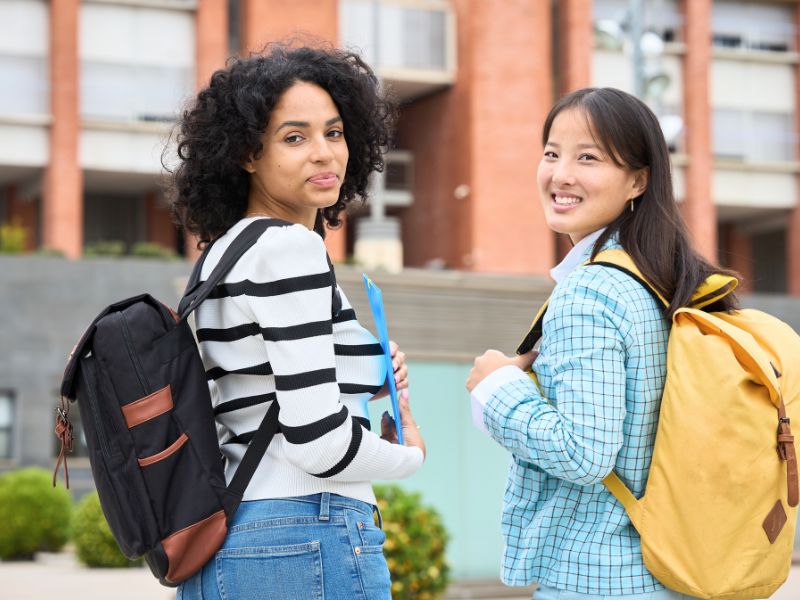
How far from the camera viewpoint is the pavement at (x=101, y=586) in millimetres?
12016

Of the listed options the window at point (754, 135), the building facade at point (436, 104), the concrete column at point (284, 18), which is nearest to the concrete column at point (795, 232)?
the building facade at point (436, 104)

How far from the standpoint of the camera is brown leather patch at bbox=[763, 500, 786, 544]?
250 cm

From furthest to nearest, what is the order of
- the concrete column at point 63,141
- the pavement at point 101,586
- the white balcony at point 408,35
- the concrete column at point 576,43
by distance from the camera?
the concrete column at point 576,43
the white balcony at point 408,35
the concrete column at point 63,141
the pavement at point 101,586

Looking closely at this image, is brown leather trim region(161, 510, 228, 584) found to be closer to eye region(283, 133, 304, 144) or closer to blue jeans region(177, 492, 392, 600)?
blue jeans region(177, 492, 392, 600)

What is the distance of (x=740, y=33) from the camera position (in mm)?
36625

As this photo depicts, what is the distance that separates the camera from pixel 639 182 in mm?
2830

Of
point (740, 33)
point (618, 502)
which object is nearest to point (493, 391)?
point (618, 502)

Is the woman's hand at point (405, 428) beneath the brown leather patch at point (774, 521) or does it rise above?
above

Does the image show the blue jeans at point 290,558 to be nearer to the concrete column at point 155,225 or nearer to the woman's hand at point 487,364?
the woman's hand at point 487,364

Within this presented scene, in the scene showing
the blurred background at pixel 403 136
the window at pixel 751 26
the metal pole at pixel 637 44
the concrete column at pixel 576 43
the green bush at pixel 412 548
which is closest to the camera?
the green bush at pixel 412 548

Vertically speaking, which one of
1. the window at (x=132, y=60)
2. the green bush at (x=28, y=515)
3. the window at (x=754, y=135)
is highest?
the window at (x=132, y=60)

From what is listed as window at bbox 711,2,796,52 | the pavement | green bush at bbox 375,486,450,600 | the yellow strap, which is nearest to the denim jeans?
the yellow strap

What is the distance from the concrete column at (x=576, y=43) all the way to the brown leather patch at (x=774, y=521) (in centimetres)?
3165

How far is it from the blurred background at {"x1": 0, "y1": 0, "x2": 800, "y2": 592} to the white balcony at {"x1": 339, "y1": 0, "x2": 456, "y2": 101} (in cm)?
5
